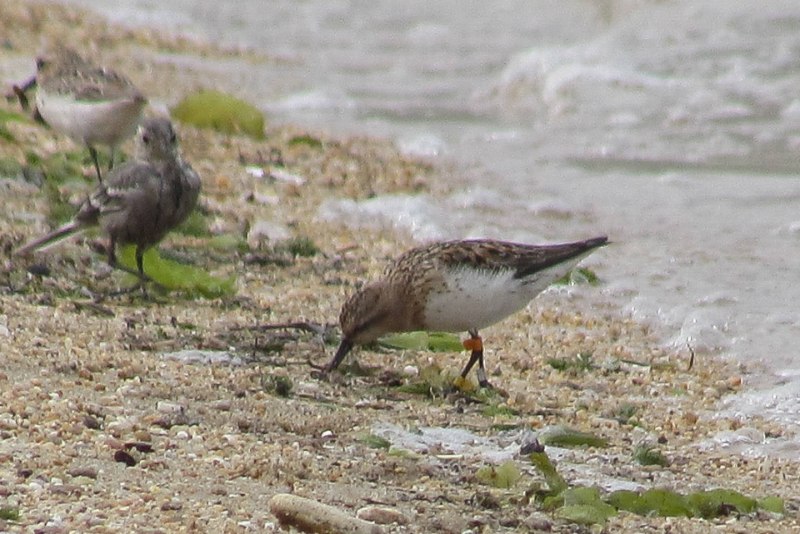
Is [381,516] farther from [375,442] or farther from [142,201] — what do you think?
[142,201]

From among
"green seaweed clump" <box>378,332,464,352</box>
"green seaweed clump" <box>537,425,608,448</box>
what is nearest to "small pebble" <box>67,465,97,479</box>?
"green seaweed clump" <box>537,425,608,448</box>

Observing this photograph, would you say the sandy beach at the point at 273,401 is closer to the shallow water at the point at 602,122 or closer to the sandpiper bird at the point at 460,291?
the sandpiper bird at the point at 460,291

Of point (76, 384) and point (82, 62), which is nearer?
point (76, 384)

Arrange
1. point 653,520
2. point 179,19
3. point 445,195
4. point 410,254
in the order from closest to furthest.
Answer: point 653,520 → point 410,254 → point 445,195 → point 179,19

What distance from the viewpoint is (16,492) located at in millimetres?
3539

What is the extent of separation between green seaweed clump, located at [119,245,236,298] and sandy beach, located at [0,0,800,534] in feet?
0.21

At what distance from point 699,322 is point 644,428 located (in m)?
1.66

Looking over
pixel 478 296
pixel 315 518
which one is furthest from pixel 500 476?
pixel 478 296

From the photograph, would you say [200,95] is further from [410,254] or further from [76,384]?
[76,384]

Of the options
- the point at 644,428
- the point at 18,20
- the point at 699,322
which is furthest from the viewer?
the point at 18,20

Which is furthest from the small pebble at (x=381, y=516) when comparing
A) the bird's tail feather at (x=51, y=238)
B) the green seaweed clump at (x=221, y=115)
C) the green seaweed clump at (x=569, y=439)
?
the green seaweed clump at (x=221, y=115)

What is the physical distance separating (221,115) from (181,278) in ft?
12.0

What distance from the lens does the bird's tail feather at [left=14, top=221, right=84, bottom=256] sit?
19.8 feet

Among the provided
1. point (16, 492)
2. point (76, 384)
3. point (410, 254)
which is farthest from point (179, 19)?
point (16, 492)
